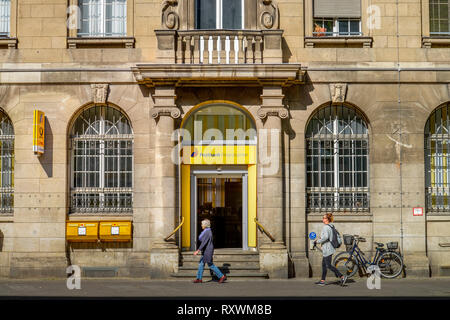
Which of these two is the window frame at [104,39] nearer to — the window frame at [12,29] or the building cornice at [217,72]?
the building cornice at [217,72]

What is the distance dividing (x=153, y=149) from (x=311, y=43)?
16.9 feet

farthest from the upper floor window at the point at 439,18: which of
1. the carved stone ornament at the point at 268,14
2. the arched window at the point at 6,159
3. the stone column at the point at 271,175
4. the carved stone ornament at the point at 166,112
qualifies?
the arched window at the point at 6,159

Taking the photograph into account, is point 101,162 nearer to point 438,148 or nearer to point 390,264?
point 390,264

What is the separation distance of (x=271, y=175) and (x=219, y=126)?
2079 mm

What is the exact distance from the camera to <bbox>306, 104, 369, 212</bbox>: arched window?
57.0 feet

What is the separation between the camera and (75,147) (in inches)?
685

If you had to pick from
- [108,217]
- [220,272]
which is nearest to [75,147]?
[108,217]

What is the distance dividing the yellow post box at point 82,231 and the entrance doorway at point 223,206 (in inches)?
112

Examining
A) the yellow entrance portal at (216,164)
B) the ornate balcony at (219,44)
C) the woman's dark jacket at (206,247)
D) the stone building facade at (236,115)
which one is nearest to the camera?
the woman's dark jacket at (206,247)

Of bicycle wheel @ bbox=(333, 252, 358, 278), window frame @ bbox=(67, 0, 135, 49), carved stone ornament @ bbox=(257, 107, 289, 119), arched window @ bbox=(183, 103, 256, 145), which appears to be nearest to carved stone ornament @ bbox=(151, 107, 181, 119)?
arched window @ bbox=(183, 103, 256, 145)

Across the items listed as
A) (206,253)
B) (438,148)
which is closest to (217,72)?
(206,253)

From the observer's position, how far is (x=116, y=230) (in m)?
16.7

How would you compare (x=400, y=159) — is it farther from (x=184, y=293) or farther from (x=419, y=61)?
(x=184, y=293)

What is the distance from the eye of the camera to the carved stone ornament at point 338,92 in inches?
672
